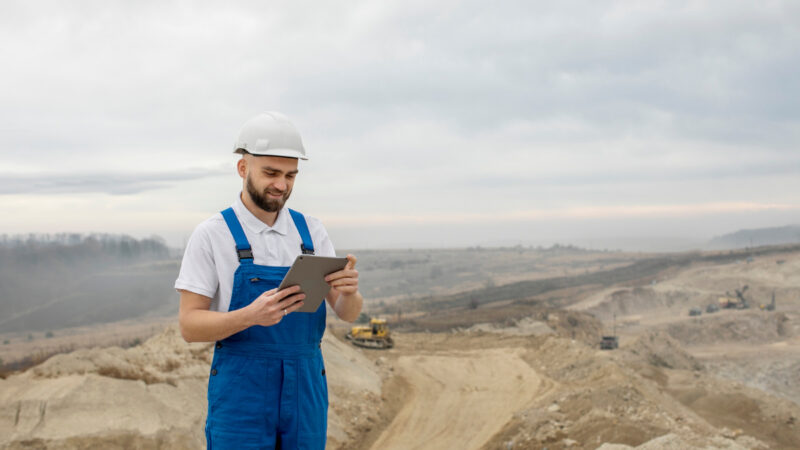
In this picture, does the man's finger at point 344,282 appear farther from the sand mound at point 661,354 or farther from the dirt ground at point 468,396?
Answer: the sand mound at point 661,354

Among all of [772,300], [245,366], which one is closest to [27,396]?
[245,366]

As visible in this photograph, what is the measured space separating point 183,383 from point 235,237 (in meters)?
9.11

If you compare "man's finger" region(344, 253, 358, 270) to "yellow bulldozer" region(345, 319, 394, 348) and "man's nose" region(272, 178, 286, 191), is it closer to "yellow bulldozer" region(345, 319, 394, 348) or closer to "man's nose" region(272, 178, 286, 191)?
"man's nose" region(272, 178, 286, 191)

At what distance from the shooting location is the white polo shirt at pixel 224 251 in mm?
2605

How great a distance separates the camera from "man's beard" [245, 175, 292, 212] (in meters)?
2.77

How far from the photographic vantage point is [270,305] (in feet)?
7.85

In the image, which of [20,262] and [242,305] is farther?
[20,262]

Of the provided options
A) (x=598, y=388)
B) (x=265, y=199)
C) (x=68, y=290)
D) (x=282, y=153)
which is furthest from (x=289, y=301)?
(x=68, y=290)

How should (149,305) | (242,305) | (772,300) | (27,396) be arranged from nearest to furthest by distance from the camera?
(242,305) → (27,396) → (772,300) → (149,305)

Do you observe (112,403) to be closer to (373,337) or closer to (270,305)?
(270,305)

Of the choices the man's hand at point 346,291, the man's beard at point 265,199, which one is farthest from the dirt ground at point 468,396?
the man's beard at point 265,199

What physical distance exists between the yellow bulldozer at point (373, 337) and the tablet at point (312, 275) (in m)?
20.6

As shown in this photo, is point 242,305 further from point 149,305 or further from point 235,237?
point 149,305

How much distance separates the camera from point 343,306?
2.97 metres
